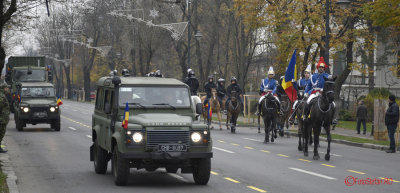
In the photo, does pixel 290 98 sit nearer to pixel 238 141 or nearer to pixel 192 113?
pixel 238 141

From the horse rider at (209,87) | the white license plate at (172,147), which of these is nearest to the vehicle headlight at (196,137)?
the white license plate at (172,147)

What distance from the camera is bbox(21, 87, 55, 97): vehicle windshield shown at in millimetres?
32281

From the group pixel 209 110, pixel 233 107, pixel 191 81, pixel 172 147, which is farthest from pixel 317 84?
pixel 209 110

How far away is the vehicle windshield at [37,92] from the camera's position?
32281mm

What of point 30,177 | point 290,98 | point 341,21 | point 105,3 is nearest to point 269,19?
point 341,21

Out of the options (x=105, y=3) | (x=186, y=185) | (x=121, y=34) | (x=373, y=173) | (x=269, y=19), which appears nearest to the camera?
(x=186, y=185)

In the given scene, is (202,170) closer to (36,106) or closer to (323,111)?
(323,111)

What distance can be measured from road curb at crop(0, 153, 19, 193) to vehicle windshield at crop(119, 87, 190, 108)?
2.64m

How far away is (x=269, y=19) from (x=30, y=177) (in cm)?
2460

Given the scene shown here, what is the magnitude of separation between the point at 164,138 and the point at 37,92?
68.7ft

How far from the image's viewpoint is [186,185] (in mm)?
13734

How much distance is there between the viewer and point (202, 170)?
13.4 m

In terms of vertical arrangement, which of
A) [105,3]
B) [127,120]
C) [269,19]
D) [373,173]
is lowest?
[373,173]

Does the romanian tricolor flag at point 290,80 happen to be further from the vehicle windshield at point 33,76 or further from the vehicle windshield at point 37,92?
the vehicle windshield at point 33,76
